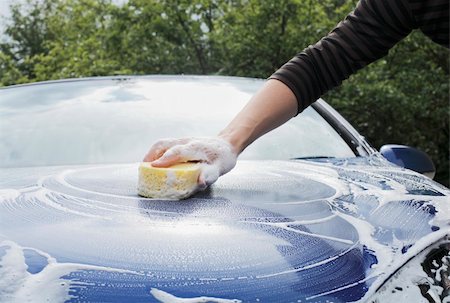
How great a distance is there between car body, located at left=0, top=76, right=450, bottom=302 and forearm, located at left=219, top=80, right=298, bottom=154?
5.1 inches

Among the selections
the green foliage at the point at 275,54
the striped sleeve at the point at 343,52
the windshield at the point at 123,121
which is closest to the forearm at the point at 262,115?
the striped sleeve at the point at 343,52

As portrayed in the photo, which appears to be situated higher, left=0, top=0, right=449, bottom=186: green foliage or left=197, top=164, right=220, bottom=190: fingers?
left=197, top=164, right=220, bottom=190: fingers

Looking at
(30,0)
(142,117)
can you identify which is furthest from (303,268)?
(30,0)

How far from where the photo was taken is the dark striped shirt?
60.6 inches

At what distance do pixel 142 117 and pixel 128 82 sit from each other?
394mm

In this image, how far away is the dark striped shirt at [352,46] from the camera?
1538 millimetres

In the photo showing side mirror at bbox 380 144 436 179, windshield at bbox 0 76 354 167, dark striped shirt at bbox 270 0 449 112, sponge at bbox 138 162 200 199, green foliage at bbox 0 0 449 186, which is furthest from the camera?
green foliage at bbox 0 0 449 186

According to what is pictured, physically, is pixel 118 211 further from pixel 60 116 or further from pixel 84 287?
pixel 60 116

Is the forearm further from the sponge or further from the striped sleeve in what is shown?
the sponge

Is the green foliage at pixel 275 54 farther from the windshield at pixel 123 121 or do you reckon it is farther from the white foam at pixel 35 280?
the white foam at pixel 35 280

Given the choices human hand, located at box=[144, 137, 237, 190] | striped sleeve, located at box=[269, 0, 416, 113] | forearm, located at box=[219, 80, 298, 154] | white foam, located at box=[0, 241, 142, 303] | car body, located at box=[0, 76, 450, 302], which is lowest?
car body, located at box=[0, 76, 450, 302]

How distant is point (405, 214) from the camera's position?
4.48 feet

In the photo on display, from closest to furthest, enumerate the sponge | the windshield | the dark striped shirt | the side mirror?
the sponge, the dark striped shirt, the windshield, the side mirror

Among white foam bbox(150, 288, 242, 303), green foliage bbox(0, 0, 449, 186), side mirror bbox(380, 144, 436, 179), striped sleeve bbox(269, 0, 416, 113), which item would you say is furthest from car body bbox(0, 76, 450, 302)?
green foliage bbox(0, 0, 449, 186)
